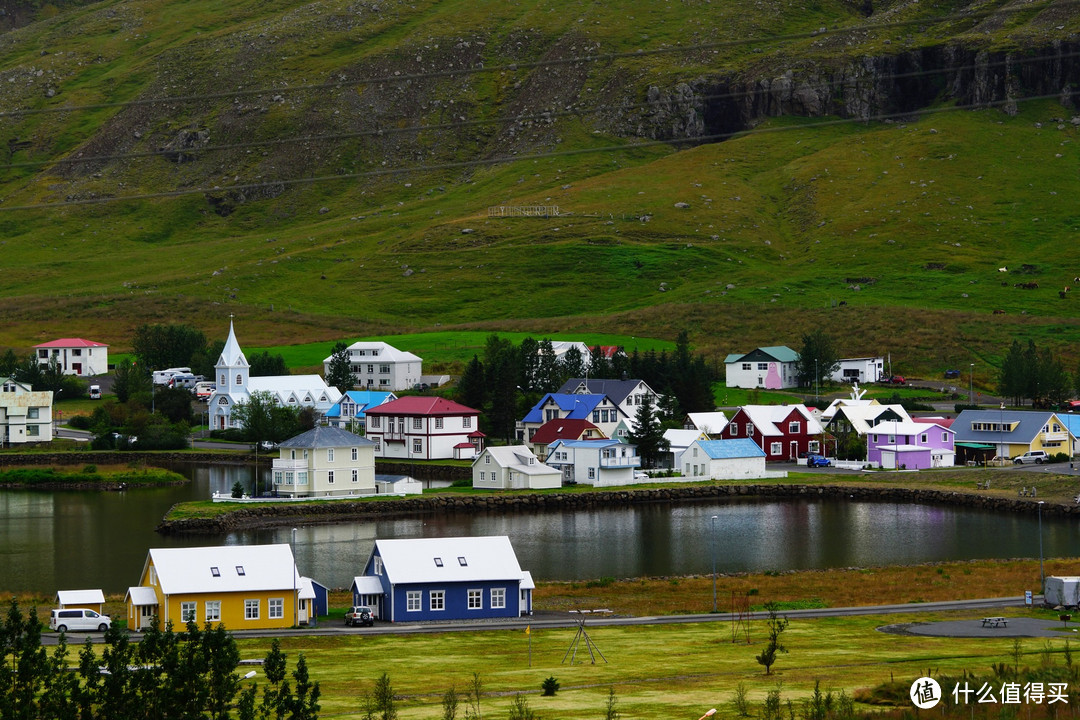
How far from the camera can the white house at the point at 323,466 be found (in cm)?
8350

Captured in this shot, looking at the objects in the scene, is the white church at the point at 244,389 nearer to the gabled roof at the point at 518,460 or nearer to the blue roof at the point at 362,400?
the blue roof at the point at 362,400

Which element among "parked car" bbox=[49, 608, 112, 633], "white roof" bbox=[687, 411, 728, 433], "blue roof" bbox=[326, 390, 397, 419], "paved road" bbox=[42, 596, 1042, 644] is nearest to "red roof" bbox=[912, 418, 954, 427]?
"white roof" bbox=[687, 411, 728, 433]

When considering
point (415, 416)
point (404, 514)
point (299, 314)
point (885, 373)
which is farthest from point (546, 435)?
point (299, 314)

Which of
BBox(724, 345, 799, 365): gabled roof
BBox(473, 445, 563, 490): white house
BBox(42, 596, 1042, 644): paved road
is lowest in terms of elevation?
BBox(42, 596, 1042, 644): paved road

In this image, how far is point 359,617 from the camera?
46.7m

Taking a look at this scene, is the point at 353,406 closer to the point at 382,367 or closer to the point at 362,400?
the point at 362,400

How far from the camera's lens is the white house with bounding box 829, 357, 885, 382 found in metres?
128

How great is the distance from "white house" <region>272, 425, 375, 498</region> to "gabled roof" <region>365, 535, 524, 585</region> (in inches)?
1346

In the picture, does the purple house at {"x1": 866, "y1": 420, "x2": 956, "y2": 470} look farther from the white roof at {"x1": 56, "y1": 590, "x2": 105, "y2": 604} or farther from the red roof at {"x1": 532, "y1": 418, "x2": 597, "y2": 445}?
the white roof at {"x1": 56, "y1": 590, "x2": 105, "y2": 604}

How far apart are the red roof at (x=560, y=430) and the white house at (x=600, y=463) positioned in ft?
8.37

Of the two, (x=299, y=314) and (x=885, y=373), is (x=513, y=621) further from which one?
(x=299, y=314)

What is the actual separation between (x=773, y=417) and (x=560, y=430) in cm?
1509

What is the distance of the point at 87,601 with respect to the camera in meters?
46.9

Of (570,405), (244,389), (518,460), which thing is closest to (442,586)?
(518,460)
